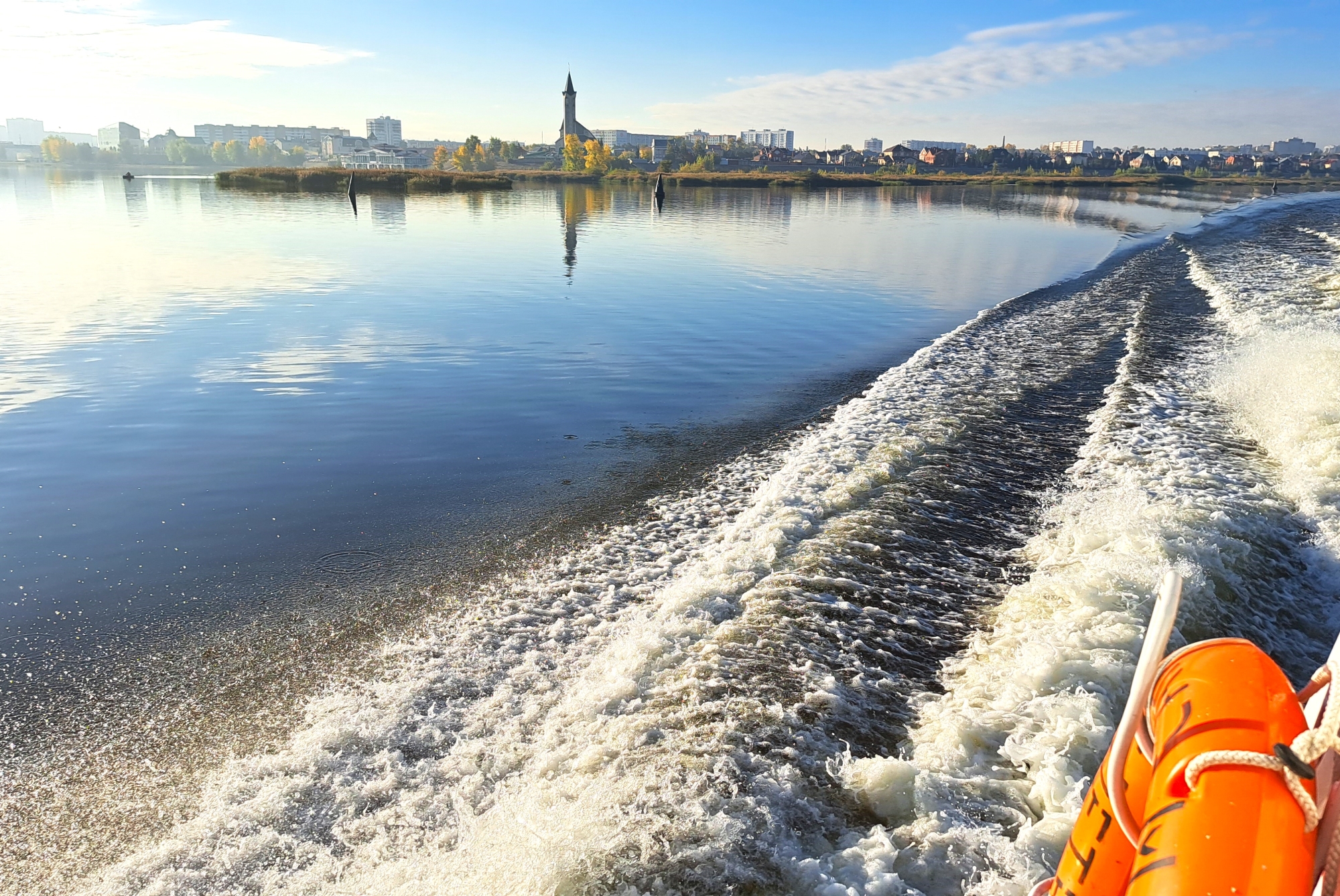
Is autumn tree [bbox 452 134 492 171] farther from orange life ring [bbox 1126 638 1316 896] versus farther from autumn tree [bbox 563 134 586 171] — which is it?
orange life ring [bbox 1126 638 1316 896]

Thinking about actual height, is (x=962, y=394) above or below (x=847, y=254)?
below

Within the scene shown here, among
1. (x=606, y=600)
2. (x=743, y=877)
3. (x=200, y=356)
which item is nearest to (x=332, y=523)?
(x=606, y=600)

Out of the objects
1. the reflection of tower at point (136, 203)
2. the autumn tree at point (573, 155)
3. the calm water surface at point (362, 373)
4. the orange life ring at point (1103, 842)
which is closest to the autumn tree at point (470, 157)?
the autumn tree at point (573, 155)

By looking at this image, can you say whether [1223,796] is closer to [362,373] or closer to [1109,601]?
[1109,601]

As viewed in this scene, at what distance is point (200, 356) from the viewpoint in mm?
15938

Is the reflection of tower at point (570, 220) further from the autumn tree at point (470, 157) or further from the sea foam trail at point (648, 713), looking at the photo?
the autumn tree at point (470, 157)

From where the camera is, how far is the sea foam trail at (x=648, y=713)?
13.0 feet

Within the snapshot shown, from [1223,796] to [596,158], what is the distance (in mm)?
165572

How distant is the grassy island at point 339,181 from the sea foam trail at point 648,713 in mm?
83723

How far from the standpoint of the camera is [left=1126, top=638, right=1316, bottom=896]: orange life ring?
1.88m

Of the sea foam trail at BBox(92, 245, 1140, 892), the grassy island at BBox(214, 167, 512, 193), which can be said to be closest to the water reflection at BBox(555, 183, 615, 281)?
the grassy island at BBox(214, 167, 512, 193)

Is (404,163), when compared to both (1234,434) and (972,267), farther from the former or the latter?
(1234,434)

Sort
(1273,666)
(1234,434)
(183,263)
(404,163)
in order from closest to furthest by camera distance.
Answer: (1273,666) < (1234,434) < (183,263) < (404,163)

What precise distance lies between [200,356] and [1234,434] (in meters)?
18.6
